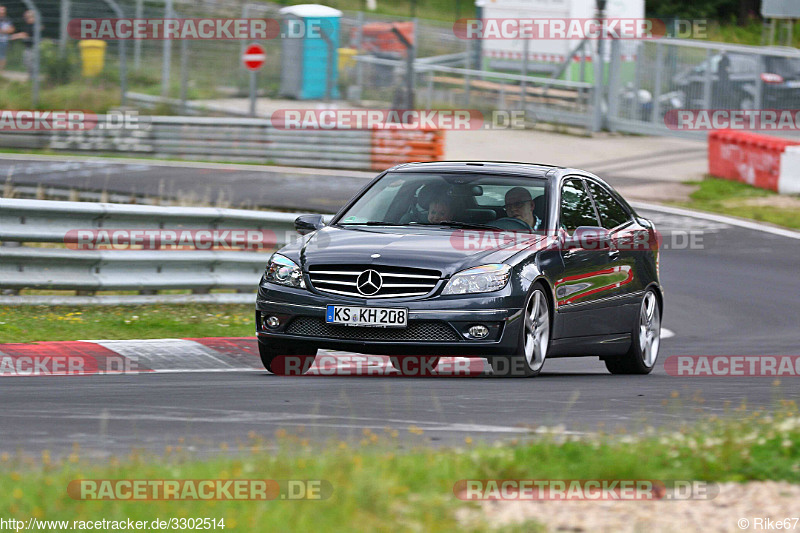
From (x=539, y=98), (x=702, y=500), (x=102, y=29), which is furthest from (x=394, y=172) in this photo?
(x=539, y=98)

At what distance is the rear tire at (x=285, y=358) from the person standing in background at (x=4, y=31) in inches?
857

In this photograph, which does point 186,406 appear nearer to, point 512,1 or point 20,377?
point 20,377

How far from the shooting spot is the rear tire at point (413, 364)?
1014cm

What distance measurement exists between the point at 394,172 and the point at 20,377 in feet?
10.4

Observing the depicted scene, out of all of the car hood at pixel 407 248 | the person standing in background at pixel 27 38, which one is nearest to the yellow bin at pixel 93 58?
the person standing in background at pixel 27 38

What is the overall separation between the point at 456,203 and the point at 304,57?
24.9m

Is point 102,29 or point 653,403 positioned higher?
point 102,29

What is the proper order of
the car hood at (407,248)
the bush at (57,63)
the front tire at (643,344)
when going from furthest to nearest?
the bush at (57,63) → the front tire at (643,344) → the car hood at (407,248)

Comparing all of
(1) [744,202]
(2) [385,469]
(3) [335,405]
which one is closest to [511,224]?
(3) [335,405]

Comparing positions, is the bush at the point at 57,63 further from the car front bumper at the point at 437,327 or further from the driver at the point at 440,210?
the car front bumper at the point at 437,327

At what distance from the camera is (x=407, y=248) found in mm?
9188

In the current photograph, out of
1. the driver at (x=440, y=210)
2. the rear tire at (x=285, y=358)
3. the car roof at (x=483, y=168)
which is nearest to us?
the rear tire at (x=285, y=358)

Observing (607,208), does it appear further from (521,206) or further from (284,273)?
(284,273)

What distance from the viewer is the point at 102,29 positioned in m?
30.1
